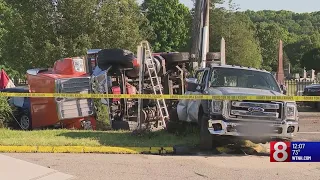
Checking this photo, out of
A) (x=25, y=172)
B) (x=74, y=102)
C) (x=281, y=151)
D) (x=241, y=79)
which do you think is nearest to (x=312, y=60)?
(x=74, y=102)

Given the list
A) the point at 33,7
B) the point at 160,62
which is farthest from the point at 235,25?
the point at 160,62

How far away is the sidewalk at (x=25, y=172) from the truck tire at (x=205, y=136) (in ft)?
11.1

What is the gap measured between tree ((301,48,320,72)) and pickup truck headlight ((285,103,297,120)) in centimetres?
8092

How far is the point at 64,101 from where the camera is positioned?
13031mm

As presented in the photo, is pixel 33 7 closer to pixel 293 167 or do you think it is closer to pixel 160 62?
pixel 160 62

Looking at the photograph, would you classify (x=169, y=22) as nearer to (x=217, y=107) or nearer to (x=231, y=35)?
(x=231, y=35)

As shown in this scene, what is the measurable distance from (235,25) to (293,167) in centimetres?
3932

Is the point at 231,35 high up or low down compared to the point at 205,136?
up

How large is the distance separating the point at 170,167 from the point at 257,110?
7.96 feet

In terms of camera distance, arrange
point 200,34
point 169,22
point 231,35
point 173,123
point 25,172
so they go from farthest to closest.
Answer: point 169,22 < point 231,35 < point 200,34 < point 173,123 < point 25,172

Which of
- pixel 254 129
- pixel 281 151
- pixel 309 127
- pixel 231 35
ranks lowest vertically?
pixel 309 127

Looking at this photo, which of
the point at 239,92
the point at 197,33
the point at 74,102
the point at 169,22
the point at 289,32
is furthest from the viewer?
the point at 289,32

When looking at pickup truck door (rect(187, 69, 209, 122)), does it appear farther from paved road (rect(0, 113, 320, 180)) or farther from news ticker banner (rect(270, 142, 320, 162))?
news ticker banner (rect(270, 142, 320, 162))

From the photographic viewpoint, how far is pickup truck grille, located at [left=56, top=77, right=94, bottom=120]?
13055 mm
